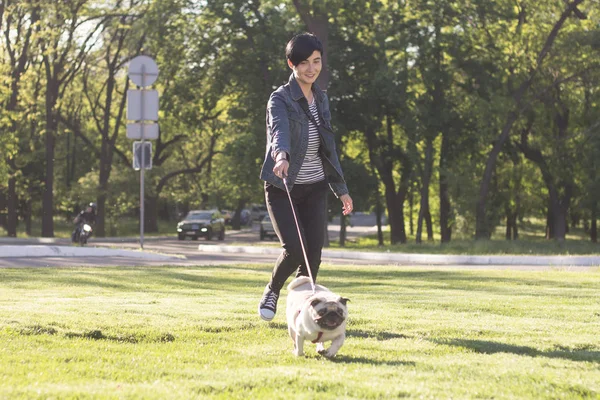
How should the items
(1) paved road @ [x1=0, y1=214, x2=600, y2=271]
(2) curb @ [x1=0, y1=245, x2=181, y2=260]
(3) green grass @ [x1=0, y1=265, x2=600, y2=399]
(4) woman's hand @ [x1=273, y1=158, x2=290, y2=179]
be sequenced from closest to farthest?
1. (3) green grass @ [x1=0, y1=265, x2=600, y2=399]
2. (4) woman's hand @ [x1=273, y1=158, x2=290, y2=179]
3. (1) paved road @ [x1=0, y1=214, x2=600, y2=271]
4. (2) curb @ [x1=0, y1=245, x2=181, y2=260]

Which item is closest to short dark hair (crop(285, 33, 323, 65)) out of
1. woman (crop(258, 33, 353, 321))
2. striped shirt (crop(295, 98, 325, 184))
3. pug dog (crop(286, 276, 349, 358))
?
woman (crop(258, 33, 353, 321))

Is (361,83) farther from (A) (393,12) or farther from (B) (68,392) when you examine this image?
(B) (68,392)

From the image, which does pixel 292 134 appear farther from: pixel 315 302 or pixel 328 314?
pixel 328 314

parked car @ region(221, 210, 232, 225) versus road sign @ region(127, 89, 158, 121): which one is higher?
road sign @ region(127, 89, 158, 121)

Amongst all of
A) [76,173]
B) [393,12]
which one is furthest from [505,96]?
[76,173]

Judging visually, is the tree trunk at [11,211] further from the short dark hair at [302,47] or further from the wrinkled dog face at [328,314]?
the wrinkled dog face at [328,314]

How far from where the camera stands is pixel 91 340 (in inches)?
287

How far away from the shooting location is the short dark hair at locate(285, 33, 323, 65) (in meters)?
7.27

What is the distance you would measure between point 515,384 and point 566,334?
2.60 metres

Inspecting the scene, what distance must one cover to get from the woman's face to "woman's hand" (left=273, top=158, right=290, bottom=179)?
765 millimetres

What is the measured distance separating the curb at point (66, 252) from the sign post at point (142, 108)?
1201mm

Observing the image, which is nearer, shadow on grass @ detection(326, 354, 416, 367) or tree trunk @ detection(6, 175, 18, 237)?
shadow on grass @ detection(326, 354, 416, 367)

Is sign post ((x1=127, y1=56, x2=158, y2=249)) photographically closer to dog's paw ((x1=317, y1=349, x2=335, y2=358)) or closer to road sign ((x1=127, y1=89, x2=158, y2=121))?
road sign ((x1=127, y1=89, x2=158, y2=121))

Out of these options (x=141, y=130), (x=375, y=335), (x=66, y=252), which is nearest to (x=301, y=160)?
(x=375, y=335)
